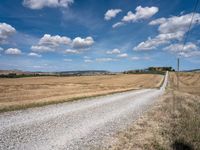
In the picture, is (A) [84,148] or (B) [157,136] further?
(B) [157,136]

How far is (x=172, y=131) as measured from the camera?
34.0ft

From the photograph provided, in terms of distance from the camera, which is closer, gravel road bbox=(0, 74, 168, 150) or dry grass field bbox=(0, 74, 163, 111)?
gravel road bbox=(0, 74, 168, 150)

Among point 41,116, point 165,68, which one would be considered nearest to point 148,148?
point 41,116

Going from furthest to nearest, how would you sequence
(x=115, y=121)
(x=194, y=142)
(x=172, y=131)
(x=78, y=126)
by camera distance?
(x=115, y=121) → (x=78, y=126) → (x=172, y=131) → (x=194, y=142)

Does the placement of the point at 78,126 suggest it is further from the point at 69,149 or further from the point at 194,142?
the point at 194,142

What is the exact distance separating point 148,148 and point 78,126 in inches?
157

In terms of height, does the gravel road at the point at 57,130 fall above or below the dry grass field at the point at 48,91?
above

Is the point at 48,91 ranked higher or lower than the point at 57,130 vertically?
lower

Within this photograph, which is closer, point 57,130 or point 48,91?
point 57,130

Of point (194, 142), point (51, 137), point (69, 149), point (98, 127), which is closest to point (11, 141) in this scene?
point (51, 137)

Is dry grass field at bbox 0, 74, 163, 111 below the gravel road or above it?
below

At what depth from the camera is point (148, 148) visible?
8.24 metres

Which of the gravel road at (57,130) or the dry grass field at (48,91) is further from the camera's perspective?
the dry grass field at (48,91)

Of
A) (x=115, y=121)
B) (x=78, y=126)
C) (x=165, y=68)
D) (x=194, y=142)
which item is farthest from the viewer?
(x=165, y=68)
